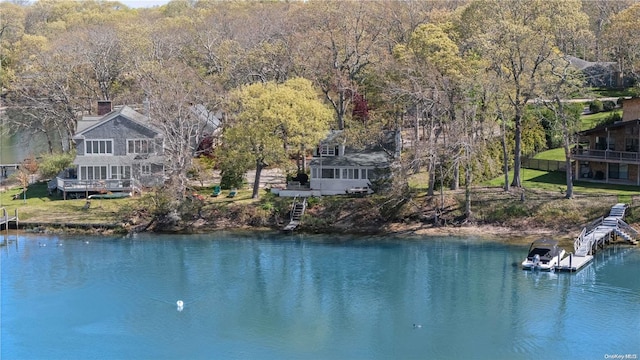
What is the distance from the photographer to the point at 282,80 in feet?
292

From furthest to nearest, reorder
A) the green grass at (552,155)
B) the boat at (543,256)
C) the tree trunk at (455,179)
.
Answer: the green grass at (552,155)
the tree trunk at (455,179)
the boat at (543,256)

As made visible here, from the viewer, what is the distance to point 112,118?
75812 millimetres

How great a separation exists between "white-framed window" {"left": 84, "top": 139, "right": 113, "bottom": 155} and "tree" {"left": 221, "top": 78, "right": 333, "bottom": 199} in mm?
11715

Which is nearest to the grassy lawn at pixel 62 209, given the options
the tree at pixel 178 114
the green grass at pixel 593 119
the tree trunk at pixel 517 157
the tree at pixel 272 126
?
the tree at pixel 178 114

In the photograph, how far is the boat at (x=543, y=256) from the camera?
54781 millimetres

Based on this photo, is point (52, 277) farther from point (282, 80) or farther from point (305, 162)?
point (282, 80)

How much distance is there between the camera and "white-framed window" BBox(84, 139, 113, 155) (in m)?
75.8

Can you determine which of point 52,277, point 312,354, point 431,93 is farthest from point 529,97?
point 52,277

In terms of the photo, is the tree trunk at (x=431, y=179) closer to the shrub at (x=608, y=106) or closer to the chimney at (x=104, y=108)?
the chimney at (x=104, y=108)

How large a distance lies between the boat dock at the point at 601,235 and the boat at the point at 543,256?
59 cm

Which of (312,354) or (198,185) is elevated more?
(198,185)

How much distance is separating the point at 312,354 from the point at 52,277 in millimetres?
22398

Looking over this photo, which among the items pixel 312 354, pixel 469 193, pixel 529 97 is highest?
pixel 529 97

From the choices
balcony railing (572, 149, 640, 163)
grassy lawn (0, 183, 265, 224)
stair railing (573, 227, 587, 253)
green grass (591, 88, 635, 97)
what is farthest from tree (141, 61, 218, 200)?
green grass (591, 88, 635, 97)
